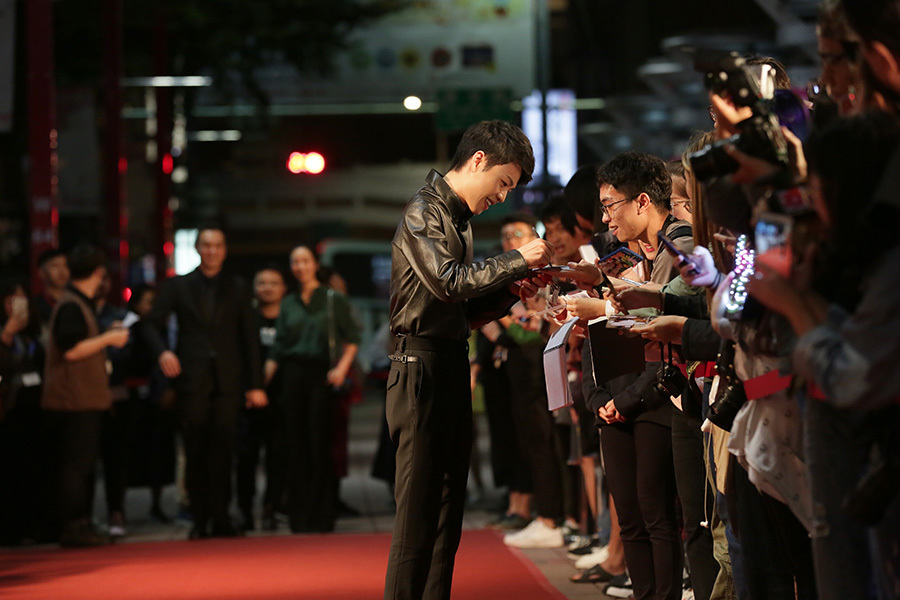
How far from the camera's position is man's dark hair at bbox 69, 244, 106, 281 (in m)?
8.14

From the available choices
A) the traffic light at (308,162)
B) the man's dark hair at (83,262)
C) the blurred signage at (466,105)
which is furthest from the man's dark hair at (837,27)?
the blurred signage at (466,105)

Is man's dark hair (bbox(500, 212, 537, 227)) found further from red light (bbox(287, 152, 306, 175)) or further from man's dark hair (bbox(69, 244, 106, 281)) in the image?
red light (bbox(287, 152, 306, 175))

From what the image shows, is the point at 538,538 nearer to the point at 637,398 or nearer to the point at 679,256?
the point at 637,398

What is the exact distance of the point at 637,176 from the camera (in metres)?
4.60

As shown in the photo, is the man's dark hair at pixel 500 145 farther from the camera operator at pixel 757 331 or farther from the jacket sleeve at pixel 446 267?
the camera operator at pixel 757 331

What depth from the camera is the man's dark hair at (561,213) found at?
6.24 meters

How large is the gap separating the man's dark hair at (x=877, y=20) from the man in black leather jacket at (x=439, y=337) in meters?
1.66

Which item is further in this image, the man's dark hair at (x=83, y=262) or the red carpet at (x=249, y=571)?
the man's dark hair at (x=83, y=262)

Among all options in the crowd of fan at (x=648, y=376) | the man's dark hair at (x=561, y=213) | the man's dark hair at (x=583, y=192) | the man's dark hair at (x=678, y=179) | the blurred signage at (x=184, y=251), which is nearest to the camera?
the crowd of fan at (x=648, y=376)

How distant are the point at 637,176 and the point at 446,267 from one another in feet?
3.06

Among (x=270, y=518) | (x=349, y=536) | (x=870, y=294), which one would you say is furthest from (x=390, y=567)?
(x=270, y=518)

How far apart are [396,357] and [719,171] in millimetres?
1695

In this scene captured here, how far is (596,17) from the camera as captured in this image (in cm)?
3111

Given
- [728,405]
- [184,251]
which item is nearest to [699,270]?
[728,405]
